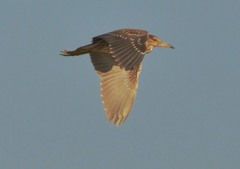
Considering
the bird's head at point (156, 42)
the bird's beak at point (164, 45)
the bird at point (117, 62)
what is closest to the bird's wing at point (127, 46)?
the bird at point (117, 62)

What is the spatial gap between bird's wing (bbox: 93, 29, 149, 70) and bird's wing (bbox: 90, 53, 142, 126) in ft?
2.60

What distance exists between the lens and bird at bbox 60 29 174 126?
1708 centimetres

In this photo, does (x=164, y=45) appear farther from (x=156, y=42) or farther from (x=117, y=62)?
(x=117, y=62)

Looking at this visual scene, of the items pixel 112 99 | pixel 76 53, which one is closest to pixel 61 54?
pixel 76 53

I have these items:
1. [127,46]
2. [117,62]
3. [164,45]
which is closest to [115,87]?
[117,62]

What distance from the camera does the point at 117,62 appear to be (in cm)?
1838

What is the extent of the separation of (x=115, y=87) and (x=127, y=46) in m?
1.65

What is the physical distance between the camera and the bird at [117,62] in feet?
56.0

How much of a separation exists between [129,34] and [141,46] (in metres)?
0.70

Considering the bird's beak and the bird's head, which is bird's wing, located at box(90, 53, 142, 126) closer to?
the bird's head

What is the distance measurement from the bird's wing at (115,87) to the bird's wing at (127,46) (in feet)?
2.60

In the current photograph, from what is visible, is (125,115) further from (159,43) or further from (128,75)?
(159,43)

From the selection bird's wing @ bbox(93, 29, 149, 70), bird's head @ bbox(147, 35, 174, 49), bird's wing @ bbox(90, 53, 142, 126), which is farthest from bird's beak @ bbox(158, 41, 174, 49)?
bird's wing @ bbox(93, 29, 149, 70)

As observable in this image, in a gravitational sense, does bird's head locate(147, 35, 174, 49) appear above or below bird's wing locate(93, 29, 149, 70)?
above
